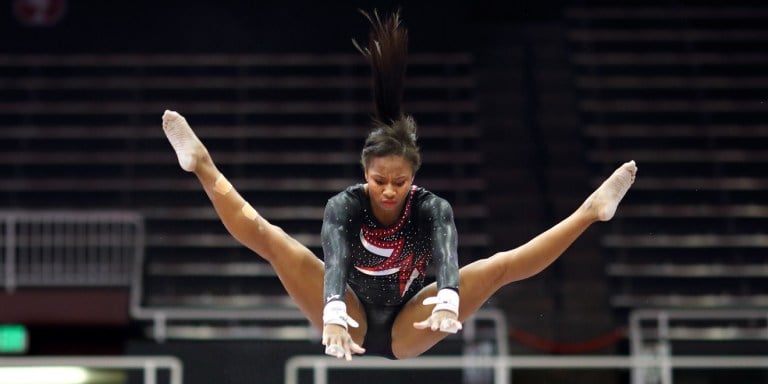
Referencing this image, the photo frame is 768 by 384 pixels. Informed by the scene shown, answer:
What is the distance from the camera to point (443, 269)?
3572mm

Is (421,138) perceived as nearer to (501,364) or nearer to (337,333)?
(501,364)

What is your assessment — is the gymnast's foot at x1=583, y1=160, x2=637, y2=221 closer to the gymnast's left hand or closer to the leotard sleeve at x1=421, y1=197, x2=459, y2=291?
the leotard sleeve at x1=421, y1=197, x2=459, y2=291

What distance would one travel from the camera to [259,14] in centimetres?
966

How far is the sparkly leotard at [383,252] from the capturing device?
3617mm

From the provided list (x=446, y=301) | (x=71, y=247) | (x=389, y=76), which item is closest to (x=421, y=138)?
(x=71, y=247)

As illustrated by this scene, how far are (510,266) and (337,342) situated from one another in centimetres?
95

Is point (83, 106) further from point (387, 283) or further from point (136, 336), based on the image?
point (387, 283)

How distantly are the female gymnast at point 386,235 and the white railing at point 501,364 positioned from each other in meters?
1.03

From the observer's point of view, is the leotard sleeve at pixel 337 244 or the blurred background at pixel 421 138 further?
the blurred background at pixel 421 138

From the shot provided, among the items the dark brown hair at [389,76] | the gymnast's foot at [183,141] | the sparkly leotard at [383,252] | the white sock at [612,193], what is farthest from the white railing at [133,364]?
the white sock at [612,193]

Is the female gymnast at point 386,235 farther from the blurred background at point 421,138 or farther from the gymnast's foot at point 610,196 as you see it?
the blurred background at point 421,138

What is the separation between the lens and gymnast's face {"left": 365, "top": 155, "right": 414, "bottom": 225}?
366 centimetres

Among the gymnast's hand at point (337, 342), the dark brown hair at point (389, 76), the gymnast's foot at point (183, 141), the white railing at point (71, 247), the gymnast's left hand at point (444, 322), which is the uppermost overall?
the white railing at point (71, 247)

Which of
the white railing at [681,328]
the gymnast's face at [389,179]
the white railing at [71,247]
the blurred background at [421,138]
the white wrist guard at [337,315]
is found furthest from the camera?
the blurred background at [421,138]
